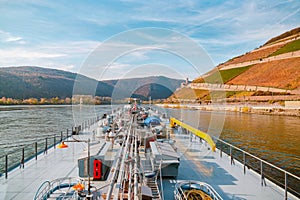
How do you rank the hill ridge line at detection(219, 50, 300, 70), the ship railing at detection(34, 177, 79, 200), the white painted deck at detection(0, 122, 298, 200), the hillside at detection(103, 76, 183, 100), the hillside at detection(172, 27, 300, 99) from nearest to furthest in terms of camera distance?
1. the ship railing at detection(34, 177, 79, 200)
2. the white painted deck at detection(0, 122, 298, 200)
3. the hillside at detection(103, 76, 183, 100)
4. the hillside at detection(172, 27, 300, 99)
5. the hill ridge line at detection(219, 50, 300, 70)

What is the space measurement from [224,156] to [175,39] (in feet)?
16.1

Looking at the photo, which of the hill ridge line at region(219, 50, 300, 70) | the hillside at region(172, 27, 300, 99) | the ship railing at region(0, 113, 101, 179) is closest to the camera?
the ship railing at region(0, 113, 101, 179)

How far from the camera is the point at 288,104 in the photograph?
40.9 meters

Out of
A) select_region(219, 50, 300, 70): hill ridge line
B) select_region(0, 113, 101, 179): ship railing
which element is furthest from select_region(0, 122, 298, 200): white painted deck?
select_region(219, 50, 300, 70): hill ridge line

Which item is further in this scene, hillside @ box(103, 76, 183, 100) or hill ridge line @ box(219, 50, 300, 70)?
hill ridge line @ box(219, 50, 300, 70)

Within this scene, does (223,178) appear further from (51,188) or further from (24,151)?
(24,151)

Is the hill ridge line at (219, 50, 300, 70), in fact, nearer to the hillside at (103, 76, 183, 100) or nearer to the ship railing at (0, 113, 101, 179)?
the hillside at (103, 76, 183, 100)

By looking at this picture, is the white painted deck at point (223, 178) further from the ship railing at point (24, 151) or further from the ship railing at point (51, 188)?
the ship railing at point (24, 151)

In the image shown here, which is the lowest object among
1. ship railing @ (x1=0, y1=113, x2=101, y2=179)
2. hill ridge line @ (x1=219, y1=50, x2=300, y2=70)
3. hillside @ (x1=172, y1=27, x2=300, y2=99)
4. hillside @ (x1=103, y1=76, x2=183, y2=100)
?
ship railing @ (x1=0, y1=113, x2=101, y2=179)

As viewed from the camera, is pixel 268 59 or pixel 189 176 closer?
pixel 189 176

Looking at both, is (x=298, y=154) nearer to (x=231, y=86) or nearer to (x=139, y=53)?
(x=139, y=53)

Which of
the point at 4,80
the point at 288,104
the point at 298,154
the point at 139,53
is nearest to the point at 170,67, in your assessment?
the point at 139,53

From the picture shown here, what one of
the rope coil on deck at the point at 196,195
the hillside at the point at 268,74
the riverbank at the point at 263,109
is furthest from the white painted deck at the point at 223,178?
the hillside at the point at 268,74

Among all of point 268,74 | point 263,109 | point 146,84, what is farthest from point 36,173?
point 268,74
